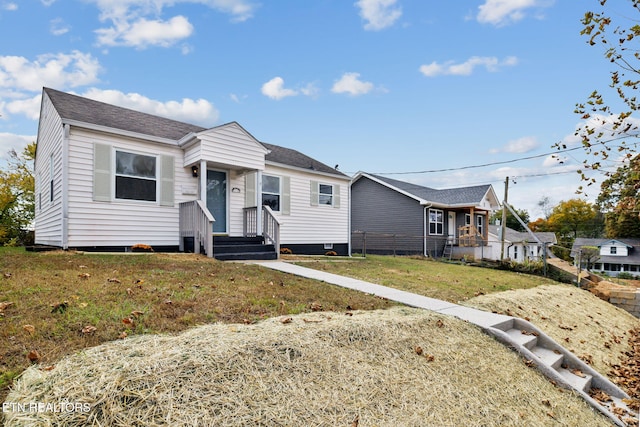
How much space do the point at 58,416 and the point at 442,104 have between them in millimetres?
15478

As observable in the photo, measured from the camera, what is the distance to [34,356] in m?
2.39

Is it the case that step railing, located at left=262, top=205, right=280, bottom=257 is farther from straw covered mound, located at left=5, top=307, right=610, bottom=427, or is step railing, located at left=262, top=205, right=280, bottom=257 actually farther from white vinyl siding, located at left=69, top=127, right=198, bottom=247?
straw covered mound, located at left=5, top=307, right=610, bottom=427

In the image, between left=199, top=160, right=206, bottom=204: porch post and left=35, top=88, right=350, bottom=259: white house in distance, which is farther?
left=199, top=160, right=206, bottom=204: porch post

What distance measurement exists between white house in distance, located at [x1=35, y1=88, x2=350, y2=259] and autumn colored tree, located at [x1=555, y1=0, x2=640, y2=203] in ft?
24.0

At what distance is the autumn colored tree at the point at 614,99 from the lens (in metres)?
4.33

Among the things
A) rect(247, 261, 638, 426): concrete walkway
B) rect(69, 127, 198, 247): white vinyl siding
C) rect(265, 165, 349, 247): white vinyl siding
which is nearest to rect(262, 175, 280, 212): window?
rect(265, 165, 349, 247): white vinyl siding

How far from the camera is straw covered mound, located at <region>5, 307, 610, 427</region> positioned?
80.0 inches

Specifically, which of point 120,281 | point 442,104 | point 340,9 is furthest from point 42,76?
point 442,104

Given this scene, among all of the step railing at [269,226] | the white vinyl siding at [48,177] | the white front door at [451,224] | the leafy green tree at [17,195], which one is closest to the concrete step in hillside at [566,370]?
the step railing at [269,226]

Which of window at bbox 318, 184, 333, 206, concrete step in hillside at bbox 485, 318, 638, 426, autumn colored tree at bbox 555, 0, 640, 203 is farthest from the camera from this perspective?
window at bbox 318, 184, 333, 206

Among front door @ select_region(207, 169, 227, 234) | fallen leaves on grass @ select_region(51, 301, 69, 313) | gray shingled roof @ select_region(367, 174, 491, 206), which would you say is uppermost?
gray shingled roof @ select_region(367, 174, 491, 206)

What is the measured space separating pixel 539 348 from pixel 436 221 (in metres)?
17.5

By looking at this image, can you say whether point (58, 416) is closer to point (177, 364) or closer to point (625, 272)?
point (177, 364)

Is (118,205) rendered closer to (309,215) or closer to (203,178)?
(203,178)
